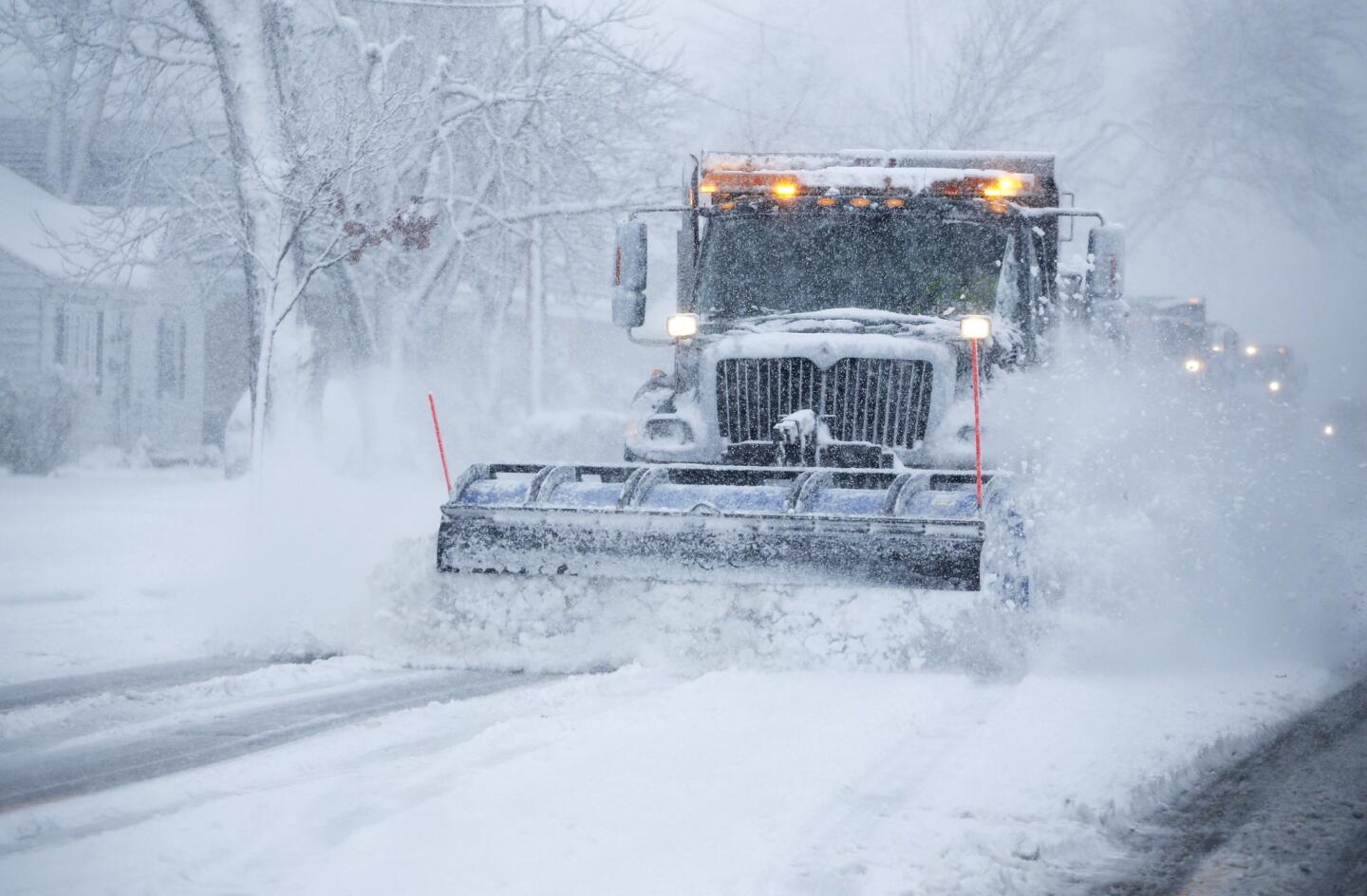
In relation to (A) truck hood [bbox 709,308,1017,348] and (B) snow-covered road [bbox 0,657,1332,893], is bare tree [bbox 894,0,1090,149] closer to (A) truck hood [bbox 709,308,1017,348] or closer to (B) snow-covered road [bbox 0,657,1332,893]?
(A) truck hood [bbox 709,308,1017,348]

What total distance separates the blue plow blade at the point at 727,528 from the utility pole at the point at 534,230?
12.0 metres

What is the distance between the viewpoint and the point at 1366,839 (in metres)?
4.73

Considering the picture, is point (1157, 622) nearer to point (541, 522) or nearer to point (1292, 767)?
point (1292, 767)

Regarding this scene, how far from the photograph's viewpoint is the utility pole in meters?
20.2

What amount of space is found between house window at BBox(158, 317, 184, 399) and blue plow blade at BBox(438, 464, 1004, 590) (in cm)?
2368

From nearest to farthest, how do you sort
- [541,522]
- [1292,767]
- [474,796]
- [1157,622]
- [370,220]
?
[474,796], [1292,767], [541,522], [1157,622], [370,220]

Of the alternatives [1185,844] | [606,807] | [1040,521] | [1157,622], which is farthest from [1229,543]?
[606,807]

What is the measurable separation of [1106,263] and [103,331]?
23727mm

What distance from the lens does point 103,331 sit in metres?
28.9

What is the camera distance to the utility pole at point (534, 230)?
66.4 feet

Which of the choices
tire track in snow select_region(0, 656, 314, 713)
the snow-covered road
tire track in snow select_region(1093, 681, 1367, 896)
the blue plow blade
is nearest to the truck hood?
the blue plow blade

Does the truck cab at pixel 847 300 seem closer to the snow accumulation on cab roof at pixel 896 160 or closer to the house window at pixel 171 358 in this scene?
the snow accumulation on cab roof at pixel 896 160

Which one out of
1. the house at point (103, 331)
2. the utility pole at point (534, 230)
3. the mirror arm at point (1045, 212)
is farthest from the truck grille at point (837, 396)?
the house at point (103, 331)

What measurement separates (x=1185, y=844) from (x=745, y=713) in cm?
214
